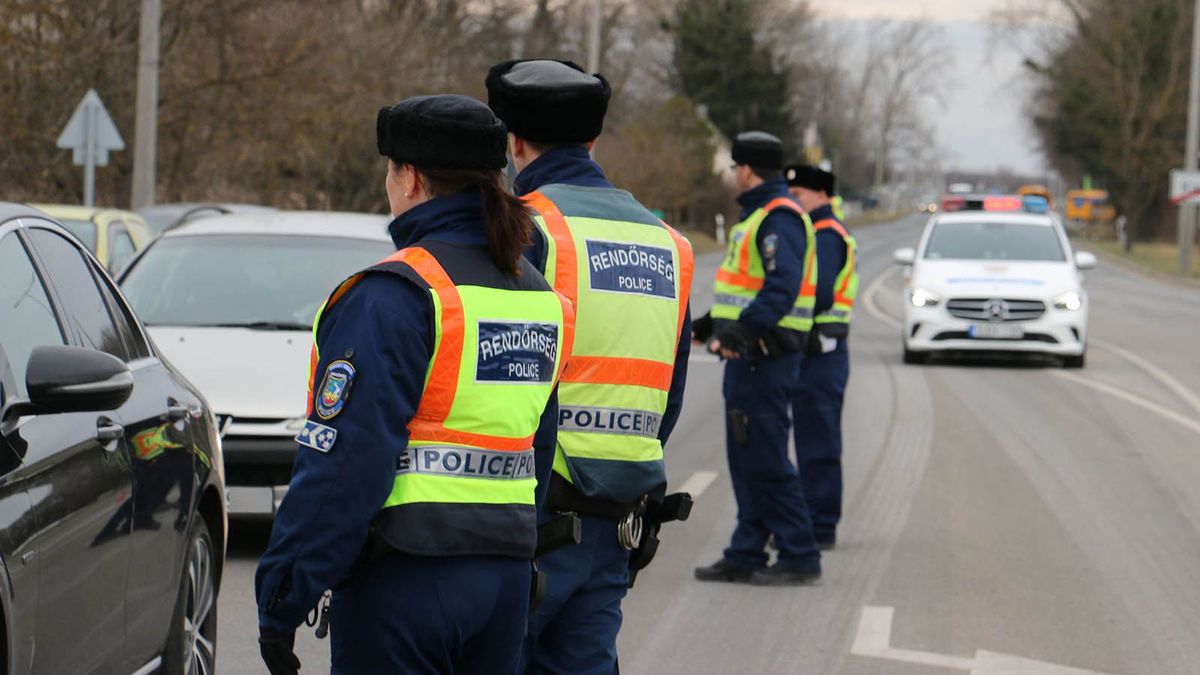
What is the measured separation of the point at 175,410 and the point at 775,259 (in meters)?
3.28

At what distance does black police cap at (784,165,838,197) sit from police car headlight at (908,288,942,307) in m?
10.7

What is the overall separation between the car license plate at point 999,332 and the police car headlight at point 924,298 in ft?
1.72

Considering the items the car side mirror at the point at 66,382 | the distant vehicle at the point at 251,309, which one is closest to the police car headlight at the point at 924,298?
the distant vehicle at the point at 251,309

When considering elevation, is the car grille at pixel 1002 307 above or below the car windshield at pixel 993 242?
below

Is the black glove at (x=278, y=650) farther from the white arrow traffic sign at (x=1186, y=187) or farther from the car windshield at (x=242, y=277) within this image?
the white arrow traffic sign at (x=1186, y=187)

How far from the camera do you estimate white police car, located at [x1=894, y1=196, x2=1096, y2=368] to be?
19.8m

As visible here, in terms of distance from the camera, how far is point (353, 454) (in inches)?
→ 131

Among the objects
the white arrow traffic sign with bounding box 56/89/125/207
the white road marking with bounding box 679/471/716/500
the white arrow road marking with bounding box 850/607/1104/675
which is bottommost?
the white road marking with bounding box 679/471/716/500

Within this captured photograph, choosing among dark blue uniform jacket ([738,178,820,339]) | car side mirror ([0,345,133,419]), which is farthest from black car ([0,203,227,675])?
dark blue uniform jacket ([738,178,820,339])

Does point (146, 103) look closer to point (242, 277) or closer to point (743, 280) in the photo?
point (242, 277)

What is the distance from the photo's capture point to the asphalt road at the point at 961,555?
7.00 metres

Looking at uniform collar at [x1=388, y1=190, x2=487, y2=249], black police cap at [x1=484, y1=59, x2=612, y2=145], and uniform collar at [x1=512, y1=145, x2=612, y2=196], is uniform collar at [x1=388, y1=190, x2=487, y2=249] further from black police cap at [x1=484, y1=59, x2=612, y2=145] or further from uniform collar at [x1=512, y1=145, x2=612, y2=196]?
uniform collar at [x1=512, y1=145, x2=612, y2=196]

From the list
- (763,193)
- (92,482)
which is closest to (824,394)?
(763,193)

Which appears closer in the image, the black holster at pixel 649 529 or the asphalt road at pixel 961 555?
the black holster at pixel 649 529
